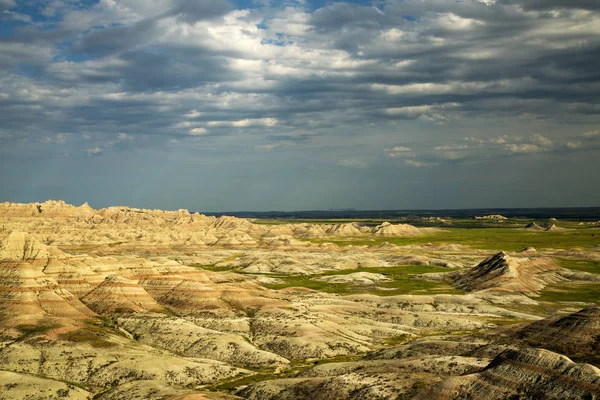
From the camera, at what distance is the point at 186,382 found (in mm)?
72812

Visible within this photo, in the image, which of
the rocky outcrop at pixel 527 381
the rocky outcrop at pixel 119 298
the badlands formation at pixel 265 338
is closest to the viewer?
the rocky outcrop at pixel 527 381

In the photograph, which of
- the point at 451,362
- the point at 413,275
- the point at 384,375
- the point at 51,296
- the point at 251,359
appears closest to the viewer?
the point at 384,375

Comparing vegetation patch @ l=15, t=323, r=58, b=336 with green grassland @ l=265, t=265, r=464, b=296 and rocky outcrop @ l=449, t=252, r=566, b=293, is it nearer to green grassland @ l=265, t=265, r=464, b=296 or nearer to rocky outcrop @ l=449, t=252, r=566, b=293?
green grassland @ l=265, t=265, r=464, b=296

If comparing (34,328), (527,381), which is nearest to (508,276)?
(527,381)

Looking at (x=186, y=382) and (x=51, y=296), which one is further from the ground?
(x=51, y=296)

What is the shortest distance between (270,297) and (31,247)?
2091 inches

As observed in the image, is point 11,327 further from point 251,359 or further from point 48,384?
point 251,359

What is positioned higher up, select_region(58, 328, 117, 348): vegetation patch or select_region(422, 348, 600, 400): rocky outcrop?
select_region(422, 348, 600, 400): rocky outcrop

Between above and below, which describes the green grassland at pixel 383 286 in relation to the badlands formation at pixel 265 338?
below

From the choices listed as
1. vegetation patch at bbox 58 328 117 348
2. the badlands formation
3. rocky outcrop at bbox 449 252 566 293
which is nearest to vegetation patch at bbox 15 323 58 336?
the badlands formation

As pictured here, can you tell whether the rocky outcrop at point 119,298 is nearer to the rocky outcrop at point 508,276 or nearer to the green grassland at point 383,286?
the green grassland at point 383,286

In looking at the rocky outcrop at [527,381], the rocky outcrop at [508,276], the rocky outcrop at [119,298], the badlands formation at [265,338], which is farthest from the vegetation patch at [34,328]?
the rocky outcrop at [508,276]

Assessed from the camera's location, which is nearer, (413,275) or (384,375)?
(384,375)

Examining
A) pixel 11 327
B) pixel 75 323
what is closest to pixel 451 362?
pixel 75 323
